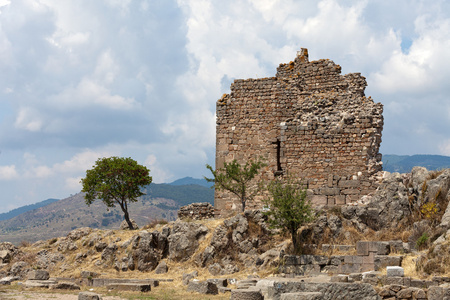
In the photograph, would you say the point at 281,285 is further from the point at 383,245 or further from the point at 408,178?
the point at 408,178

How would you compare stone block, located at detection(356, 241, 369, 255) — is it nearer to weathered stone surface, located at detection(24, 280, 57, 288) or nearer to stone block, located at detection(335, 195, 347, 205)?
stone block, located at detection(335, 195, 347, 205)

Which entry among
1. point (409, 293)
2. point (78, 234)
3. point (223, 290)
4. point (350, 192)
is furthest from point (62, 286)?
point (350, 192)

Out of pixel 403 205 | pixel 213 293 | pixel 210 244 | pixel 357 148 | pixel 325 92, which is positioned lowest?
pixel 213 293

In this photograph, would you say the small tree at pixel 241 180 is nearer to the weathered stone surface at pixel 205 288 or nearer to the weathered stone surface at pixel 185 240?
the weathered stone surface at pixel 185 240

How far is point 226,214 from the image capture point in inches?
1036

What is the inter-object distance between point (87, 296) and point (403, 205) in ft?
41.4

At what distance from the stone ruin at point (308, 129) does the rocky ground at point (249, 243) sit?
5.13 feet

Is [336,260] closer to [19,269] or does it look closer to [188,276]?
[188,276]

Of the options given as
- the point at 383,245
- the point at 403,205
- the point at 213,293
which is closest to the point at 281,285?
the point at 213,293

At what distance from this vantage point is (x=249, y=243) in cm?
2214

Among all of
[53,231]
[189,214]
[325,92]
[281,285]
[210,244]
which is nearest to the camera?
[281,285]

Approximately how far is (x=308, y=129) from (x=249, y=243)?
636 centimetres

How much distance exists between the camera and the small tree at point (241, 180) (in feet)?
Result: 82.0

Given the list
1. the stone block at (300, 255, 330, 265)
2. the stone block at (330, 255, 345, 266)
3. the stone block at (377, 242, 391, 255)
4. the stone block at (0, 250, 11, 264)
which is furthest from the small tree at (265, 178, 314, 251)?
the stone block at (0, 250, 11, 264)
